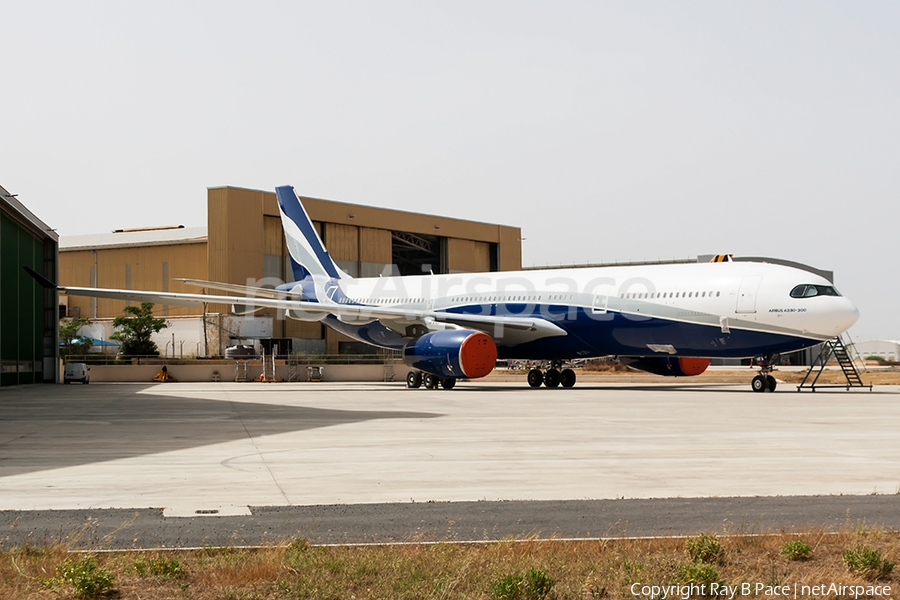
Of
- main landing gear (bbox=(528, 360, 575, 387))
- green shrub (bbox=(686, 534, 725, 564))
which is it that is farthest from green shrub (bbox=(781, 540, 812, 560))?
main landing gear (bbox=(528, 360, 575, 387))

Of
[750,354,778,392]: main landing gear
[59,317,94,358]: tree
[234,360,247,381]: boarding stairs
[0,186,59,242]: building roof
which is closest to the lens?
[750,354,778,392]: main landing gear

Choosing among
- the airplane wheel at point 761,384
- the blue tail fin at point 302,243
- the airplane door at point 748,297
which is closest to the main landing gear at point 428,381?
the blue tail fin at point 302,243

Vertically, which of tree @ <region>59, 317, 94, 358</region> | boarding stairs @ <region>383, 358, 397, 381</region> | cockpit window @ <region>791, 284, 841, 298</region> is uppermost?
cockpit window @ <region>791, 284, 841, 298</region>

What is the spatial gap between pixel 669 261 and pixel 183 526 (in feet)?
215

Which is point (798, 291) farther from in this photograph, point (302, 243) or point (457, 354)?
point (302, 243)

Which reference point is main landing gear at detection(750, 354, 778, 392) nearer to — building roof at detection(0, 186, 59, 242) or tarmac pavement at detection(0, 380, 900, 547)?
tarmac pavement at detection(0, 380, 900, 547)

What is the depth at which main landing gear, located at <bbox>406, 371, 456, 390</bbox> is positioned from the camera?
32438 millimetres

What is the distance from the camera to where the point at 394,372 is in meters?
46.6

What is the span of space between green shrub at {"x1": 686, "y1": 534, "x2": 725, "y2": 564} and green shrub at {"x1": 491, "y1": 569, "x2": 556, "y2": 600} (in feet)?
3.66

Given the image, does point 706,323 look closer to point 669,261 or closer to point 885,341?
point 669,261

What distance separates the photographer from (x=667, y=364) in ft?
110

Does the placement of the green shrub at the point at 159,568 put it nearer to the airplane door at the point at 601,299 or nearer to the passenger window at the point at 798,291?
the passenger window at the point at 798,291

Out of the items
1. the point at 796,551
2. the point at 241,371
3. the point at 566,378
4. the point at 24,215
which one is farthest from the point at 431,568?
the point at 241,371

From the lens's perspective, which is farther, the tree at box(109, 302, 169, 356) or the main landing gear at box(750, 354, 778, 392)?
the tree at box(109, 302, 169, 356)
